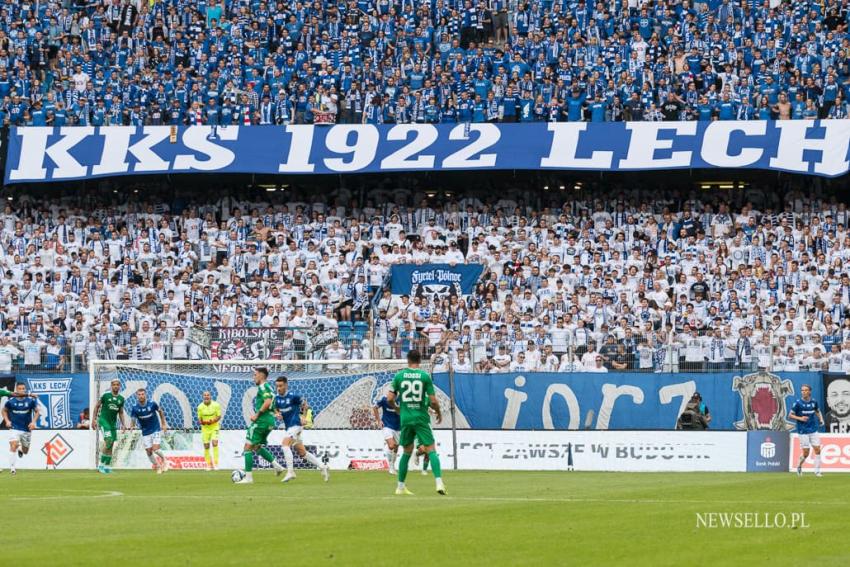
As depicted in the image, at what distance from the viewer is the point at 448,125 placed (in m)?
46.2

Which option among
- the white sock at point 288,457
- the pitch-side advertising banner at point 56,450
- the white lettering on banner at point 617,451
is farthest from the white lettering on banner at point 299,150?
the white sock at point 288,457

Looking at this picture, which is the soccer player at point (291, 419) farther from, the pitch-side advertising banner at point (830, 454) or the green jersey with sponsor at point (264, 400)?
the pitch-side advertising banner at point (830, 454)

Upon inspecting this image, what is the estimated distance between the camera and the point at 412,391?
22.6 meters

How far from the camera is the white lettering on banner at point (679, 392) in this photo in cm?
3700

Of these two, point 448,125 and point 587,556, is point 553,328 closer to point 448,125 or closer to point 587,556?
point 448,125

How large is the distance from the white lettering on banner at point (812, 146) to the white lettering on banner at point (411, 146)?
10.2m

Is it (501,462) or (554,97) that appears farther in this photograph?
(554,97)

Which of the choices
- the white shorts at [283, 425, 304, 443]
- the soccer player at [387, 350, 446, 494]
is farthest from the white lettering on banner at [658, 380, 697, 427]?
the soccer player at [387, 350, 446, 494]

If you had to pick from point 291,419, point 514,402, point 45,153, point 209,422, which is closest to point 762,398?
point 514,402

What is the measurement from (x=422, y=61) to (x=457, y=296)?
8980 millimetres

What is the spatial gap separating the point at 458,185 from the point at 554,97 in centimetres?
434

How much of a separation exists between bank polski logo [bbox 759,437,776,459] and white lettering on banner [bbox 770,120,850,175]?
1240 cm

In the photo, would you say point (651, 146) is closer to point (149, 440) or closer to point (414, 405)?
point (149, 440)

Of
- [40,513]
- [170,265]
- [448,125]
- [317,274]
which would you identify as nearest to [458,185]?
[448,125]
